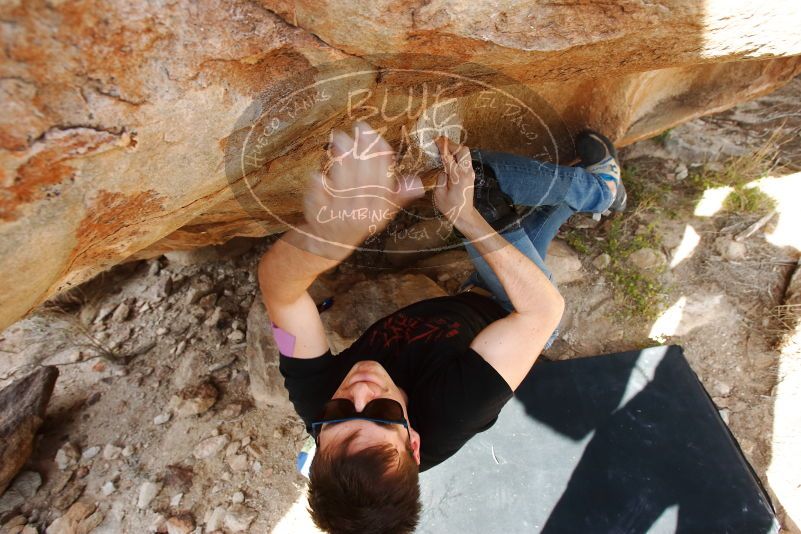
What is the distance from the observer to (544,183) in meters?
1.88

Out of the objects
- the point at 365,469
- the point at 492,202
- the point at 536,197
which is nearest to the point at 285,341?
the point at 365,469

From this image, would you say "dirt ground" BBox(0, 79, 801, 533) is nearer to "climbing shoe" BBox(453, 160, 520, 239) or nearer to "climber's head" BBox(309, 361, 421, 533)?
"climbing shoe" BBox(453, 160, 520, 239)

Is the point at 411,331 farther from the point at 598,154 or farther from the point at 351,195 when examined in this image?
the point at 598,154

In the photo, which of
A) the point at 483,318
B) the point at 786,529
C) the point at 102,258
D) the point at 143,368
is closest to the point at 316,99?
the point at 102,258

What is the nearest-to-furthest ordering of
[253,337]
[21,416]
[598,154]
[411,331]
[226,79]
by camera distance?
[226,79], [411,331], [21,416], [598,154], [253,337]

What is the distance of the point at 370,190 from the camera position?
3.26ft

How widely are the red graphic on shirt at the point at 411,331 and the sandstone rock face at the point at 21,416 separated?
159 centimetres

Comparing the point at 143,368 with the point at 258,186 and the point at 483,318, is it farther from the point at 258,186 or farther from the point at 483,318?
the point at 483,318

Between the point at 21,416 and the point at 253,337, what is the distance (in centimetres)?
101

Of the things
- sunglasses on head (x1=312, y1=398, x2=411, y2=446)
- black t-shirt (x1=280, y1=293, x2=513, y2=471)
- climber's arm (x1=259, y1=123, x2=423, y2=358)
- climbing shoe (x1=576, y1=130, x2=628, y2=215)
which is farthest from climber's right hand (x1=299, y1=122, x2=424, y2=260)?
climbing shoe (x1=576, y1=130, x2=628, y2=215)

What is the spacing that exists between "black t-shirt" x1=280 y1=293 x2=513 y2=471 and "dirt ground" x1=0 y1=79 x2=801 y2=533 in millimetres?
529

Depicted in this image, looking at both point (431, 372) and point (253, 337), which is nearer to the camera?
point (431, 372)

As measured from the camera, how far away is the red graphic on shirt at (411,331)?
1682 millimetres

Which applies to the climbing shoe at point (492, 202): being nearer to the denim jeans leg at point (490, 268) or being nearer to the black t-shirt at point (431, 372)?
the denim jeans leg at point (490, 268)
